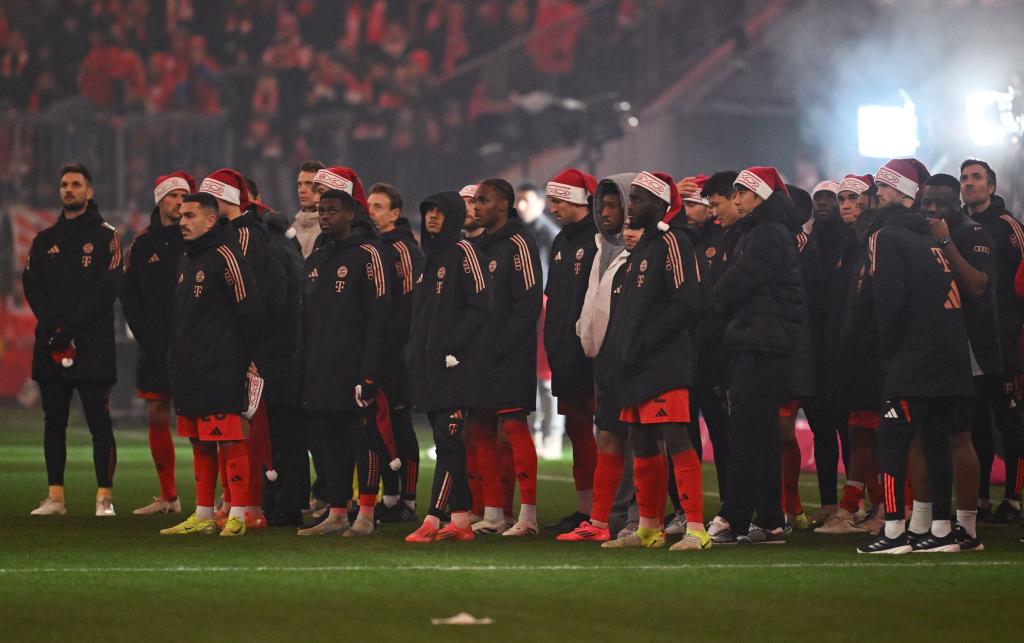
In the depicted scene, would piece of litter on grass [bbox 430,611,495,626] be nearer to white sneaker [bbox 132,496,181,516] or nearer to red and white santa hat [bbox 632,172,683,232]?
red and white santa hat [bbox 632,172,683,232]

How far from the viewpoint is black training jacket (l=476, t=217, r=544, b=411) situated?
961 centimetres

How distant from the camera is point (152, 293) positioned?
37.0 ft

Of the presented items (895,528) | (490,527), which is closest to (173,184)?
(490,527)

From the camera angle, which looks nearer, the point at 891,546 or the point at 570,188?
the point at 891,546

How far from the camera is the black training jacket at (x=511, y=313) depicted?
31.5ft

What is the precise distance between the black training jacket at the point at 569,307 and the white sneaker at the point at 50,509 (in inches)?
123

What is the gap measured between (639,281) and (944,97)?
13.5m

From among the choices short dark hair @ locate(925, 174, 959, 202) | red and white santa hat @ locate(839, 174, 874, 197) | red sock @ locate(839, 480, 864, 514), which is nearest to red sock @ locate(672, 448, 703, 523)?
red sock @ locate(839, 480, 864, 514)

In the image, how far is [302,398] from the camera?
387 inches

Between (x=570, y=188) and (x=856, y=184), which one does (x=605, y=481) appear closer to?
(x=570, y=188)

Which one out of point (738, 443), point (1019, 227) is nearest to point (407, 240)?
point (738, 443)

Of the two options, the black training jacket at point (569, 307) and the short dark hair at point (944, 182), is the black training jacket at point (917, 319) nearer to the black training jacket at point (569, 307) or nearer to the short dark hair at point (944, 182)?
the short dark hair at point (944, 182)

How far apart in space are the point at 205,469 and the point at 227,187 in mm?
1579

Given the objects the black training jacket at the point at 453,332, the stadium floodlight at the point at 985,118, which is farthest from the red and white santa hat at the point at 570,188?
the stadium floodlight at the point at 985,118
